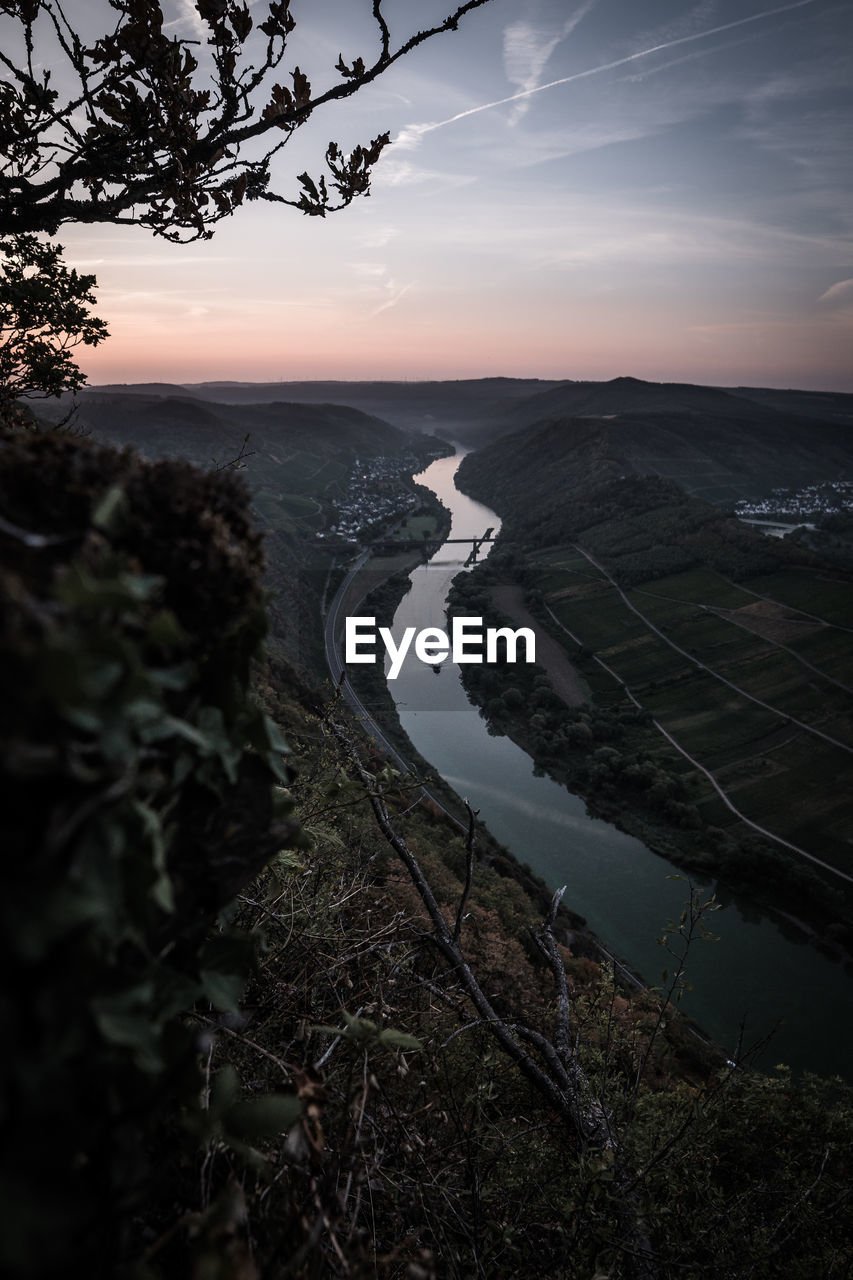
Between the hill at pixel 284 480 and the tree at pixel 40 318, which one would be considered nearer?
the tree at pixel 40 318

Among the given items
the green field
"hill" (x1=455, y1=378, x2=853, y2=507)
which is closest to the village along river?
the green field

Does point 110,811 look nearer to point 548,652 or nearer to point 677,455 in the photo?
point 548,652

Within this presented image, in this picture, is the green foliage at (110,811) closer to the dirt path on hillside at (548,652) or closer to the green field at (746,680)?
the green field at (746,680)

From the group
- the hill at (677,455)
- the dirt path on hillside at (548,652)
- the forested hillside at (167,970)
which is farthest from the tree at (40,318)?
the hill at (677,455)

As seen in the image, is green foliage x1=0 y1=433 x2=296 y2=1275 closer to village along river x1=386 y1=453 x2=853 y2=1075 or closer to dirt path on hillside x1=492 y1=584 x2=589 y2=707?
village along river x1=386 y1=453 x2=853 y2=1075

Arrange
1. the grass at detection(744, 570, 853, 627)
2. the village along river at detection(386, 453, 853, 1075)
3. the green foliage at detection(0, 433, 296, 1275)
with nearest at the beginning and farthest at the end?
the green foliage at detection(0, 433, 296, 1275)
the village along river at detection(386, 453, 853, 1075)
the grass at detection(744, 570, 853, 627)
